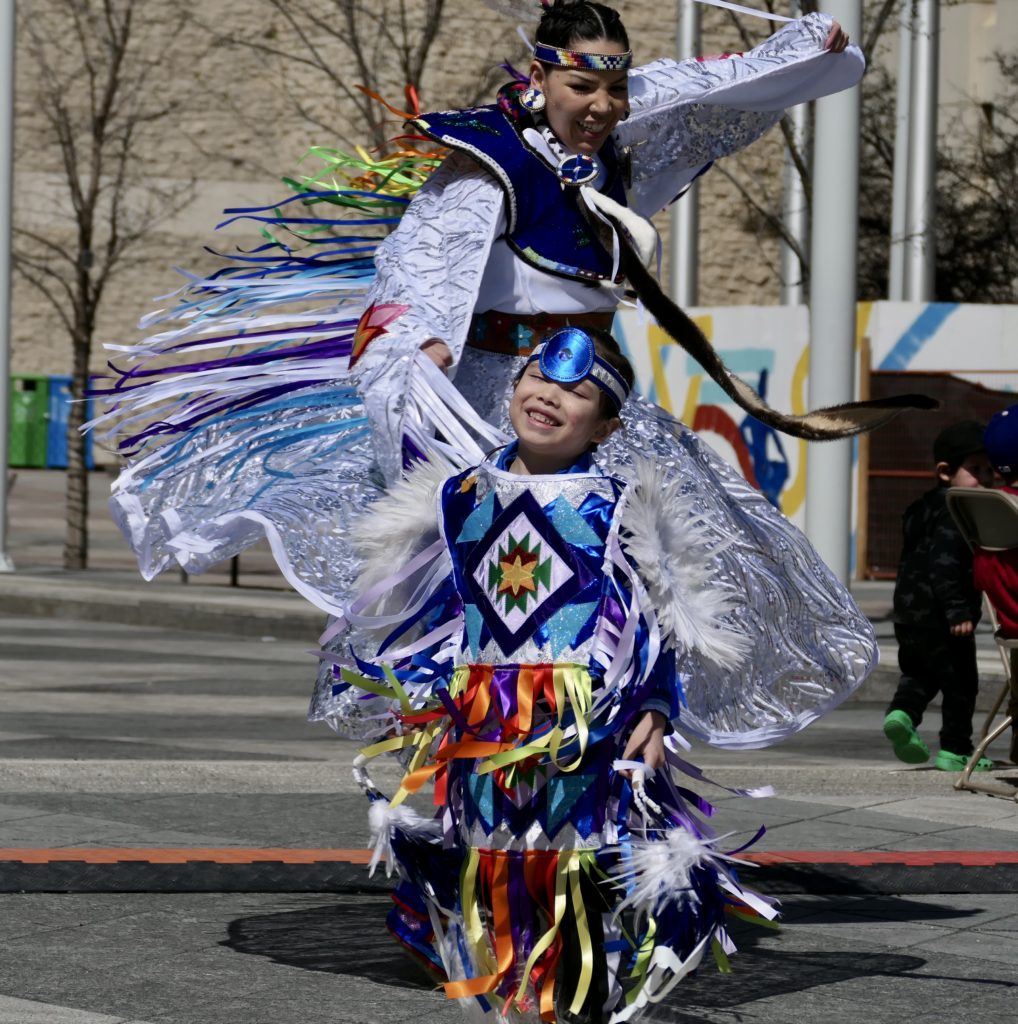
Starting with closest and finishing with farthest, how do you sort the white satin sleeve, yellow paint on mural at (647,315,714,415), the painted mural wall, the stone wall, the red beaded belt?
the red beaded belt < the white satin sleeve < the painted mural wall < yellow paint on mural at (647,315,714,415) < the stone wall

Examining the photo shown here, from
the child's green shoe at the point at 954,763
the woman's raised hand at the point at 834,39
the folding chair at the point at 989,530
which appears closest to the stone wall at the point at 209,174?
the child's green shoe at the point at 954,763

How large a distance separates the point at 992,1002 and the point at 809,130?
12810mm

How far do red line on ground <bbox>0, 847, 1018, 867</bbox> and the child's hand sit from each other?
1.83 m

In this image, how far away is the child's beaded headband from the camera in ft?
13.6

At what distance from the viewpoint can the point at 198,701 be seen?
10.8 meters

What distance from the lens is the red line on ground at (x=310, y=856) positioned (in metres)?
5.69

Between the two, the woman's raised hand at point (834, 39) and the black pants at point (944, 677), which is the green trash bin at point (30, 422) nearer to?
the black pants at point (944, 677)

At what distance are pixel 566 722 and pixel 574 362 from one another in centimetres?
67

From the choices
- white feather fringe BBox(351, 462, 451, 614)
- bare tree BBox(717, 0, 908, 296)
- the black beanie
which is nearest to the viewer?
white feather fringe BBox(351, 462, 451, 614)

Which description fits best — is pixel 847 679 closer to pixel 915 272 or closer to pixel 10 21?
pixel 10 21

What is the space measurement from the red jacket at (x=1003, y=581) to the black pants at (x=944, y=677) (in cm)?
71

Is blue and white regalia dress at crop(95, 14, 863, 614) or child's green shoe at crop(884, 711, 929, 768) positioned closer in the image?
blue and white regalia dress at crop(95, 14, 863, 614)

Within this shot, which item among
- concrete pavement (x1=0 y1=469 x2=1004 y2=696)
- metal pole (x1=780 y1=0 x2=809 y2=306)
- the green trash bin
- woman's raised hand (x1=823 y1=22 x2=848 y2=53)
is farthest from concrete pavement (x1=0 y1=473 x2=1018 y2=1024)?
the green trash bin

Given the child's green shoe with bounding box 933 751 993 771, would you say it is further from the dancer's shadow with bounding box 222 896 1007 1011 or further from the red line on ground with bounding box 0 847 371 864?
the red line on ground with bounding box 0 847 371 864
